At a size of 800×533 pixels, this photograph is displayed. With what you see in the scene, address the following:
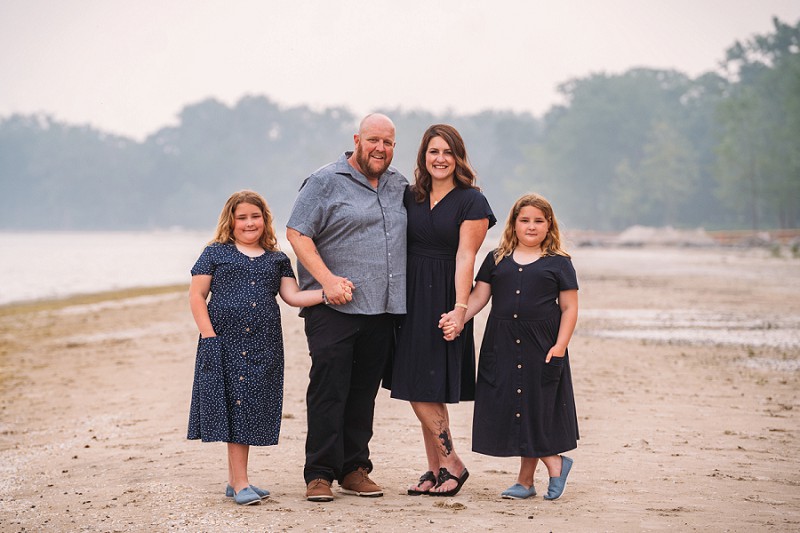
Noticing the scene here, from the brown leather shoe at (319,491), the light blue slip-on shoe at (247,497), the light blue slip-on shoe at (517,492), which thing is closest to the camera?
the light blue slip-on shoe at (247,497)

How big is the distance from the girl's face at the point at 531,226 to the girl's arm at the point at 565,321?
309 mm

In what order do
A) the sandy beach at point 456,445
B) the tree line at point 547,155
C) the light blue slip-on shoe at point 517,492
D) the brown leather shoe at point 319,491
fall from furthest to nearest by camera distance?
the tree line at point 547,155 → the light blue slip-on shoe at point 517,492 → the brown leather shoe at point 319,491 → the sandy beach at point 456,445

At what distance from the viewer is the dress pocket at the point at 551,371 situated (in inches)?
193

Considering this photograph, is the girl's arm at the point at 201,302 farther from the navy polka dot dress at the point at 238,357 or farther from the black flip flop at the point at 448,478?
the black flip flop at the point at 448,478

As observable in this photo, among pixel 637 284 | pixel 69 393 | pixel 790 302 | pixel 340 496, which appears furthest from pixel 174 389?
pixel 637 284

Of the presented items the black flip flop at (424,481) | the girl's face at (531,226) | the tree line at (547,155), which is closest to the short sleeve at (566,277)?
the girl's face at (531,226)

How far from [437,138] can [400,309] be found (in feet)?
2.88

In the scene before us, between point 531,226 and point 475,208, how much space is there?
0.32 metres

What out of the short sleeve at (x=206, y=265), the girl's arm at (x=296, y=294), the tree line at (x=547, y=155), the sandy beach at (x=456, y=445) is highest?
the tree line at (x=547, y=155)

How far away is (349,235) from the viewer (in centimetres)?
496

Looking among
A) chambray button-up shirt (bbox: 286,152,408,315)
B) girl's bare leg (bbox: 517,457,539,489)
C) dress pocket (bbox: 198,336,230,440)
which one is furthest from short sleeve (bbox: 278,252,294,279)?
girl's bare leg (bbox: 517,457,539,489)

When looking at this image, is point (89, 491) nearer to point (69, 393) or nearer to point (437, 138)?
point (437, 138)

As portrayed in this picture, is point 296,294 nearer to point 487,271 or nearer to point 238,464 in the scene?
point 238,464

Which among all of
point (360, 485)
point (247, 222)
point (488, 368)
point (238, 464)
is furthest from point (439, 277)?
point (238, 464)
